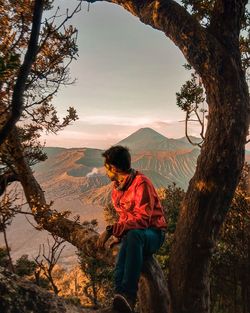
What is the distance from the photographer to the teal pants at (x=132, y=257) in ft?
10.9

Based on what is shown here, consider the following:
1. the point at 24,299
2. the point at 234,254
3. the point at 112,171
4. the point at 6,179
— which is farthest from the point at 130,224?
the point at 234,254

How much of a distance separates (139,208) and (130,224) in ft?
0.68

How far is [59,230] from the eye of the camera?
6.20 metres

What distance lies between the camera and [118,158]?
3984 millimetres

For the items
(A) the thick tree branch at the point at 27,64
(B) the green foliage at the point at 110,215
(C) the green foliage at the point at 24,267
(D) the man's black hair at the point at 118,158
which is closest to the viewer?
(A) the thick tree branch at the point at 27,64

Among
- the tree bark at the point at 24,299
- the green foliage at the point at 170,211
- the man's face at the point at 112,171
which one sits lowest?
the green foliage at the point at 170,211

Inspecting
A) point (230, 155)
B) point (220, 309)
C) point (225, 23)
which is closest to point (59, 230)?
point (230, 155)

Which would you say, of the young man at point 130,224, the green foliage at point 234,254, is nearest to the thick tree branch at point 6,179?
the young man at point 130,224

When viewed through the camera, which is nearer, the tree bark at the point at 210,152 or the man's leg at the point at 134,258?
the man's leg at the point at 134,258

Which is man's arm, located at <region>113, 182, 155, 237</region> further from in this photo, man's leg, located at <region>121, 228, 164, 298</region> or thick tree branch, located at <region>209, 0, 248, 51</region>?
thick tree branch, located at <region>209, 0, 248, 51</region>

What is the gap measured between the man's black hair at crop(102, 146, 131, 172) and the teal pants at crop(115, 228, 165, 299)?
32.0 inches

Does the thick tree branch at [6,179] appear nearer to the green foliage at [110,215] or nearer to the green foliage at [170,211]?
the green foliage at [170,211]

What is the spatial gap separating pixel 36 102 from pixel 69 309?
5703mm

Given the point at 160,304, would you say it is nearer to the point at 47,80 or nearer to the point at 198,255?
the point at 198,255
